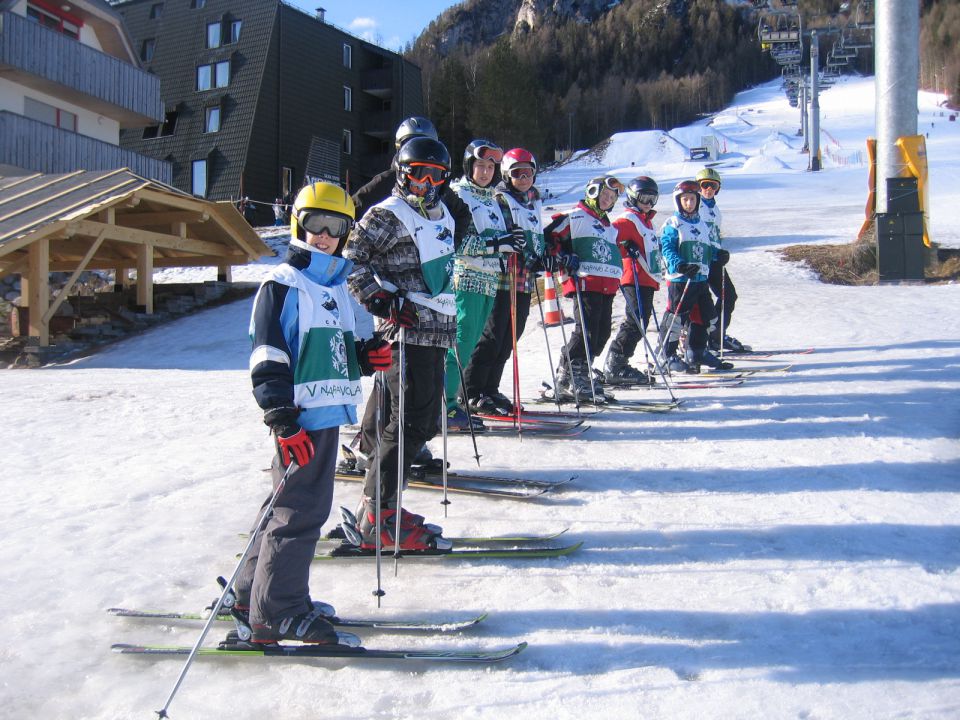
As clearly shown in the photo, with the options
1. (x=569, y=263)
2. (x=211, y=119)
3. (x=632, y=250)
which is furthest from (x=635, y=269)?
(x=211, y=119)

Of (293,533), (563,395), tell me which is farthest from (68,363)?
(293,533)

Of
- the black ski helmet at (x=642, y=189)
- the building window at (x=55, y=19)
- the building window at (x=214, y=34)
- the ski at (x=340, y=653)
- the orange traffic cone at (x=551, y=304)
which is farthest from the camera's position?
the building window at (x=214, y=34)

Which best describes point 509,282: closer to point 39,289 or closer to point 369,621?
point 369,621

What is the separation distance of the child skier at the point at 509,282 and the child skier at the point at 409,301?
1.80 metres

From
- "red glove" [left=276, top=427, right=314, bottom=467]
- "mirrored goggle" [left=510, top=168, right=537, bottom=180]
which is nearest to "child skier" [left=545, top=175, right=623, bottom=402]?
"mirrored goggle" [left=510, top=168, right=537, bottom=180]

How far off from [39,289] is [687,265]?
10708 millimetres

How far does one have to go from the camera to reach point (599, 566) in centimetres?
330

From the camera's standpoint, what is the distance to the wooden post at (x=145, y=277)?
15359 mm

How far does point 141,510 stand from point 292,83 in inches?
1301

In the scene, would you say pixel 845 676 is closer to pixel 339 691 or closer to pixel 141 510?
pixel 339 691

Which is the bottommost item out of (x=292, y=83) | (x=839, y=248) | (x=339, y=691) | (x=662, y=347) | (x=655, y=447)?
(x=339, y=691)

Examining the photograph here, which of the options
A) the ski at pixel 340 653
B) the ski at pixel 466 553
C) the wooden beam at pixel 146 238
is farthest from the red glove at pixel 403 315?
the wooden beam at pixel 146 238

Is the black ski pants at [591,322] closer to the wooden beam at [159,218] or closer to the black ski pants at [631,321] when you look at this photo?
the black ski pants at [631,321]

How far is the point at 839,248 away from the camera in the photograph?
16.0 metres
